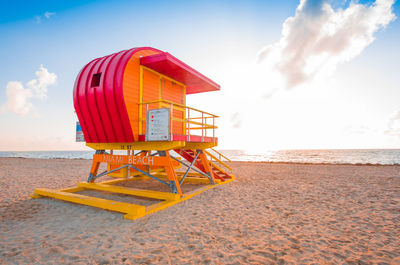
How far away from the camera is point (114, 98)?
6.78m

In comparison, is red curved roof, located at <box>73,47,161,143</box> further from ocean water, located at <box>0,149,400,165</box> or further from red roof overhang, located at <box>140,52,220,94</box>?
→ ocean water, located at <box>0,149,400,165</box>

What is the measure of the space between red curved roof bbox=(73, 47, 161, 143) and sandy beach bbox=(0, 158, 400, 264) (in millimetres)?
2580

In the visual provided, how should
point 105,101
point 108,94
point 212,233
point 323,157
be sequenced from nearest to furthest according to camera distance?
point 212,233 → point 108,94 → point 105,101 → point 323,157

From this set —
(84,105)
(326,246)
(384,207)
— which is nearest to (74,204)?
(84,105)

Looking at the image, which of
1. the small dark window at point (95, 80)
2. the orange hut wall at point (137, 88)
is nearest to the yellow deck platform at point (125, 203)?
the orange hut wall at point (137, 88)

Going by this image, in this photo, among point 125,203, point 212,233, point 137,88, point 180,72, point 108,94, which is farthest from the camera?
point 180,72

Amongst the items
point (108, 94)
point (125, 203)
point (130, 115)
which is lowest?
point (125, 203)

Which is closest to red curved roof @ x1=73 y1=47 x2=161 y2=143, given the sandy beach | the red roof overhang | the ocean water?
the red roof overhang

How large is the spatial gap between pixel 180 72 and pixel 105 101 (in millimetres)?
3223

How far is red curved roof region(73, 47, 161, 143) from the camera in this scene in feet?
22.3

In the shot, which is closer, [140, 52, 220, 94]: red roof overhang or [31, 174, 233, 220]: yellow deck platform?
[31, 174, 233, 220]: yellow deck platform

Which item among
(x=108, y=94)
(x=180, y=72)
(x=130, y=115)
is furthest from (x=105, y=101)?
(x=180, y=72)

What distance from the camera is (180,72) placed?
8.60m

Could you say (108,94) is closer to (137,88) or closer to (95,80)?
(137,88)
